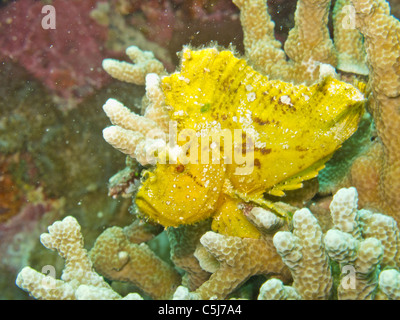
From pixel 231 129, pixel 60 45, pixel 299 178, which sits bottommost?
pixel 299 178

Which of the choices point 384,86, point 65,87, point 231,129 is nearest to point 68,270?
point 231,129

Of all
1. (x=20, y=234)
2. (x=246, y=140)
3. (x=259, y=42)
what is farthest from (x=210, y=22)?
(x=20, y=234)

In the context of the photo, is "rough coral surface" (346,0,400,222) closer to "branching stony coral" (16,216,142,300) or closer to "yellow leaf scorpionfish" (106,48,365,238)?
"yellow leaf scorpionfish" (106,48,365,238)

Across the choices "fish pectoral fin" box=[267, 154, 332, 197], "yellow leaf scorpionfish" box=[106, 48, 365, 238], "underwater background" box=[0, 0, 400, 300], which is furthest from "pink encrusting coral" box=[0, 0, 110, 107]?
"fish pectoral fin" box=[267, 154, 332, 197]

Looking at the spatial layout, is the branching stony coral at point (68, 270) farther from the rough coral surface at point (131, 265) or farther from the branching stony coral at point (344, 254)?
the branching stony coral at point (344, 254)

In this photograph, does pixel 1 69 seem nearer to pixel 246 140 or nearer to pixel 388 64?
pixel 246 140

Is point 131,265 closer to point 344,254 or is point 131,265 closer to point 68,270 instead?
point 68,270

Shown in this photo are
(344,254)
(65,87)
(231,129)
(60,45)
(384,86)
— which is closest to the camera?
(344,254)
